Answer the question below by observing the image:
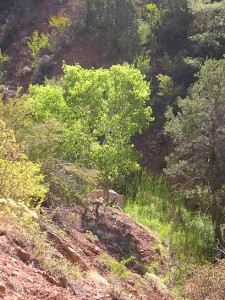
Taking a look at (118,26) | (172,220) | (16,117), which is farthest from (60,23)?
(16,117)

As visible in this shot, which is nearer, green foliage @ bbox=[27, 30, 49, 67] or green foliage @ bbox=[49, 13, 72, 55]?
green foliage @ bbox=[49, 13, 72, 55]

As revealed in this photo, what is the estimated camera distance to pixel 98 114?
48.5 ft

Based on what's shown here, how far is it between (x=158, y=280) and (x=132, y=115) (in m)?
6.73

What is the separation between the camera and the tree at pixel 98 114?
13.3 m

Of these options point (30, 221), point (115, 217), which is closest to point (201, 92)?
point (115, 217)

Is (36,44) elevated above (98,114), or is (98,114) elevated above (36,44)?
(36,44)

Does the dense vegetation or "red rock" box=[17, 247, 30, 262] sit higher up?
the dense vegetation

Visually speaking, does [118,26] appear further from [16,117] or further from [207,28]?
[16,117]

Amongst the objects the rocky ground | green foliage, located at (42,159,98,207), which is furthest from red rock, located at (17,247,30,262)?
green foliage, located at (42,159,98,207)

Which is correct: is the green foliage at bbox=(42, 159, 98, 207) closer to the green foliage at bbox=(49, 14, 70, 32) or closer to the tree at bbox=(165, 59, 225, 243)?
the tree at bbox=(165, 59, 225, 243)

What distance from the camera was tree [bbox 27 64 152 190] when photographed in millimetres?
13344

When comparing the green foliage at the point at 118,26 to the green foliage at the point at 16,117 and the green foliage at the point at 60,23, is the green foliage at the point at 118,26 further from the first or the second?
the green foliage at the point at 16,117

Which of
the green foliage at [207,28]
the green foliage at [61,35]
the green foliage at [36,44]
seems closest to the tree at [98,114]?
the green foliage at [207,28]

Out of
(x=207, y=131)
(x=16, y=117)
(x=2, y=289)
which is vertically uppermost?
(x=207, y=131)
